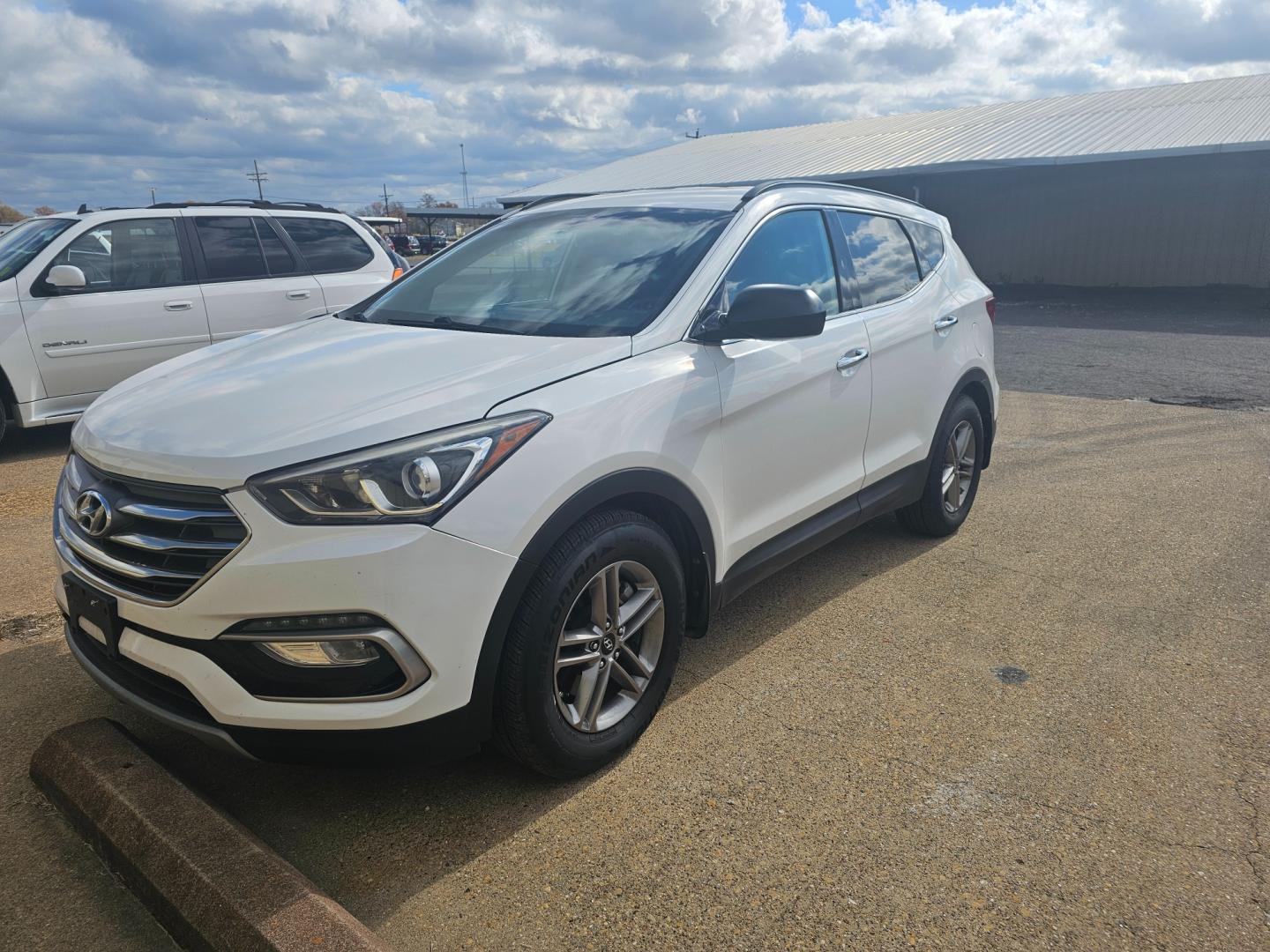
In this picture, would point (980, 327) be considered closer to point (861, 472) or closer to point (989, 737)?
point (861, 472)

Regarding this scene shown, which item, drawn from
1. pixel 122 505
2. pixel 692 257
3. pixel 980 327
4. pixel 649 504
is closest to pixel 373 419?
pixel 122 505

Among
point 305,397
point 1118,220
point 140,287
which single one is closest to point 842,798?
point 305,397

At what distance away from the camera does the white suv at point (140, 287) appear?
697cm

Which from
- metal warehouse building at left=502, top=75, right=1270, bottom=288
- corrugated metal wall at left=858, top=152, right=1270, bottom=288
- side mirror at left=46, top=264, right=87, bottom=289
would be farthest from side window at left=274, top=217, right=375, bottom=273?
corrugated metal wall at left=858, top=152, right=1270, bottom=288

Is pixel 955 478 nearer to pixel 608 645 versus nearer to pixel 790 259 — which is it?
pixel 790 259

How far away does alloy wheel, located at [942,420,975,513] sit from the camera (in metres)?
4.99

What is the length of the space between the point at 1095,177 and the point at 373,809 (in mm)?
24577

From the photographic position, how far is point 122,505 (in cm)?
251

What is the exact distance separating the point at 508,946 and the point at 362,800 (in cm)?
80

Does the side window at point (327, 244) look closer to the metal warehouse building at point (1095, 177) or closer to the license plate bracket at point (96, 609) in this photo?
the license plate bracket at point (96, 609)

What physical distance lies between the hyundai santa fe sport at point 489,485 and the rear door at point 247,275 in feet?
14.3

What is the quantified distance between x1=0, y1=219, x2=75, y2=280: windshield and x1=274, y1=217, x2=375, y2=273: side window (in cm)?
167

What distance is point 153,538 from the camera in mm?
2441

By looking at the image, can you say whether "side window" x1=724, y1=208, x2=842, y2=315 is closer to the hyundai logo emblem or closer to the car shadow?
the car shadow
